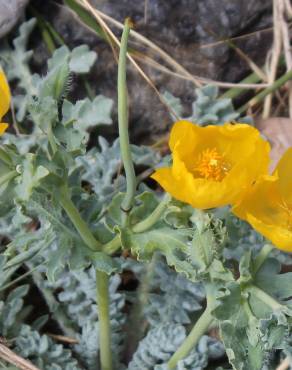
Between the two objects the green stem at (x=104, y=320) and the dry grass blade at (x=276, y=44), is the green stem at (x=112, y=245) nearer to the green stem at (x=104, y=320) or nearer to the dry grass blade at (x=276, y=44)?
the green stem at (x=104, y=320)

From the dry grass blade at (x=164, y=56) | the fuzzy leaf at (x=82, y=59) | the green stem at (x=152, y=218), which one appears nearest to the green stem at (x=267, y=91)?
the dry grass blade at (x=164, y=56)

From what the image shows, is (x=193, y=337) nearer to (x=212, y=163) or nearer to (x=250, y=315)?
(x=250, y=315)

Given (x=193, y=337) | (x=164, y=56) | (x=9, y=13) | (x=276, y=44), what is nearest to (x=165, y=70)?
(x=164, y=56)

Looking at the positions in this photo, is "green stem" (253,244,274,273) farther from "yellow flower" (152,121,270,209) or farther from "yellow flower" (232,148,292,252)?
"yellow flower" (152,121,270,209)

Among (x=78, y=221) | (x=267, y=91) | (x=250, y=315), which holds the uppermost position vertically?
(x=78, y=221)

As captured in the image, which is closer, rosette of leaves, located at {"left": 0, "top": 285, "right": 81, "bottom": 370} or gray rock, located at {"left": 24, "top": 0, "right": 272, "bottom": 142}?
rosette of leaves, located at {"left": 0, "top": 285, "right": 81, "bottom": 370}

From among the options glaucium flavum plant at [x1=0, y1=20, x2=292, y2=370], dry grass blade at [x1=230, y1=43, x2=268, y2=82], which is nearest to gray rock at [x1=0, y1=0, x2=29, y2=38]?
glaucium flavum plant at [x1=0, y1=20, x2=292, y2=370]
